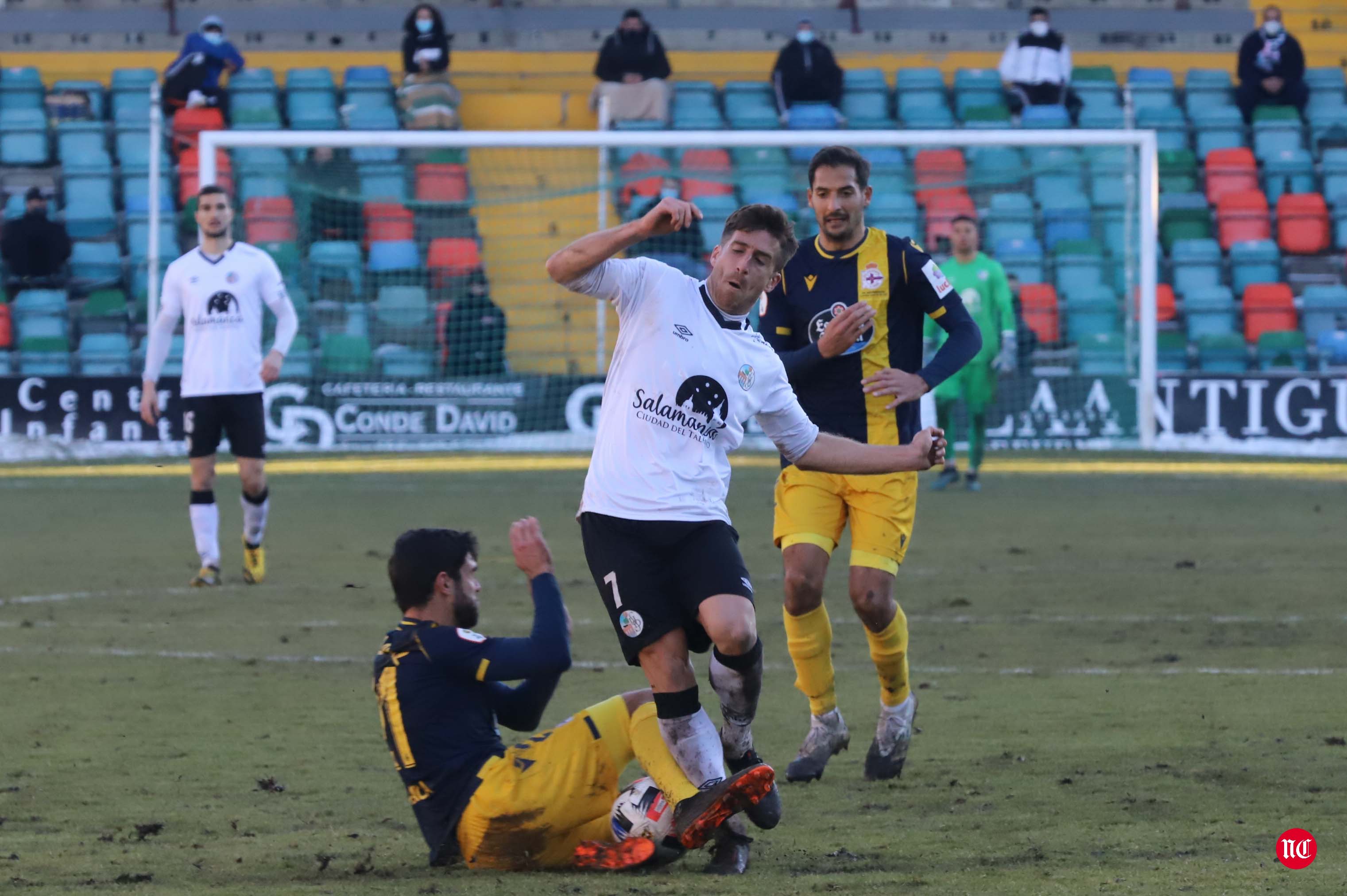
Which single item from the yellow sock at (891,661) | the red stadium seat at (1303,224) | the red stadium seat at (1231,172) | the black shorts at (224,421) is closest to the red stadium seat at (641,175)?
the red stadium seat at (1231,172)

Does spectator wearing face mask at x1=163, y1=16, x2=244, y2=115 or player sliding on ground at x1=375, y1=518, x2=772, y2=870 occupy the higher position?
spectator wearing face mask at x1=163, y1=16, x2=244, y2=115

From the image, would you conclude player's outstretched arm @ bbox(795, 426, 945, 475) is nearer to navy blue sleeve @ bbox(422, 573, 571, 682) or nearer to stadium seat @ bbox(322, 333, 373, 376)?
navy blue sleeve @ bbox(422, 573, 571, 682)

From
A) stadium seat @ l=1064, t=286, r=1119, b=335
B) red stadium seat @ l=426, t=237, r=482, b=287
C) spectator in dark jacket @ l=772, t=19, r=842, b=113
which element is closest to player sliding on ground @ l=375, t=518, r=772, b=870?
red stadium seat @ l=426, t=237, r=482, b=287

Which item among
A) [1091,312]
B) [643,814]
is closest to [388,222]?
[1091,312]

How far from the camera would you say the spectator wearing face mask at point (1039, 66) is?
2314cm

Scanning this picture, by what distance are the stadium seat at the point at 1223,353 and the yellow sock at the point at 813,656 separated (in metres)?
15.8

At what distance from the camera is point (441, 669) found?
469 centimetres

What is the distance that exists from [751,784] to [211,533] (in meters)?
6.98

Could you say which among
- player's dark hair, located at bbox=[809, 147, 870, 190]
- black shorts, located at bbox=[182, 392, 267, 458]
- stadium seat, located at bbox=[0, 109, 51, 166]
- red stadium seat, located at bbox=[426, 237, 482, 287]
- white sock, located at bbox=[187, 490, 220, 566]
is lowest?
white sock, located at bbox=[187, 490, 220, 566]

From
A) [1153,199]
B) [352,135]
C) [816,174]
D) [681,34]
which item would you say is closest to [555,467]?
[352,135]

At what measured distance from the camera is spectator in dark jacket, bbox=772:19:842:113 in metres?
23.1

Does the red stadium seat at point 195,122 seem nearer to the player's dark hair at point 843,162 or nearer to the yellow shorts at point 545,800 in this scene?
the player's dark hair at point 843,162

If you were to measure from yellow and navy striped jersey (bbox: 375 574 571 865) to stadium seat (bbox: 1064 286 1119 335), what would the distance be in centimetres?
1689

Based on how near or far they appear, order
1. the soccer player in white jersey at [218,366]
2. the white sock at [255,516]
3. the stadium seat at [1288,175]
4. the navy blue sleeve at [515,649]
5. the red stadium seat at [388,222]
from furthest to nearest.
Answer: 1. the stadium seat at [1288,175]
2. the red stadium seat at [388,222]
3. the soccer player in white jersey at [218,366]
4. the white sock at [255,516]
5. the navy blue sleeve at [515,649]
